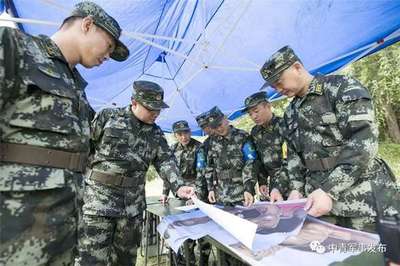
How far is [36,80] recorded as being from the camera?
108cm

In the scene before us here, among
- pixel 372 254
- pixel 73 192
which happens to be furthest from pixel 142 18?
pixel 372 254

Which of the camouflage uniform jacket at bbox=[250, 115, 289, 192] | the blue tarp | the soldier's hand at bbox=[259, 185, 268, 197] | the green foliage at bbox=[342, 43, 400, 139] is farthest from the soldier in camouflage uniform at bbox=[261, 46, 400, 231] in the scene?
the green foliage at bbox=[342, 43, 400, 139]

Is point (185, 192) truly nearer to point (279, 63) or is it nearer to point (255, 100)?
point (279, 63)

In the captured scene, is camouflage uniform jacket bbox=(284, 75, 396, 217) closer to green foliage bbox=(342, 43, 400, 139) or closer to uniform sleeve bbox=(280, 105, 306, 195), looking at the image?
uniform sleeve bbox=(280, 105, 306, 195)

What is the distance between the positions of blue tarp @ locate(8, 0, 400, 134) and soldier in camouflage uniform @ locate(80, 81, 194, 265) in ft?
3.24

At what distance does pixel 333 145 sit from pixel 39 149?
1.47 m

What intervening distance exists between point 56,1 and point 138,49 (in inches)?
48.2

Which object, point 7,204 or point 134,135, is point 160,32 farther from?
point 7,204

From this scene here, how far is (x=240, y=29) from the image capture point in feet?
10.1

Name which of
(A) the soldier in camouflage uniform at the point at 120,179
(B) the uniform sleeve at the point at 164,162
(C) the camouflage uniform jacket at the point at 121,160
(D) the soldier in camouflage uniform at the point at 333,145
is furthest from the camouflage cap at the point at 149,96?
(D) the soldier in camouflage uniform at the point at 333,145

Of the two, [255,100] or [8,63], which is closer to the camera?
[8,63]

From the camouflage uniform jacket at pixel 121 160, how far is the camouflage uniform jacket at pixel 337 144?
1.02 metres

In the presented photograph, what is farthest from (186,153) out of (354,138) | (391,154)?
(391,154)

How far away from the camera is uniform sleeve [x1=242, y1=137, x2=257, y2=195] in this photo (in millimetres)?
3170
